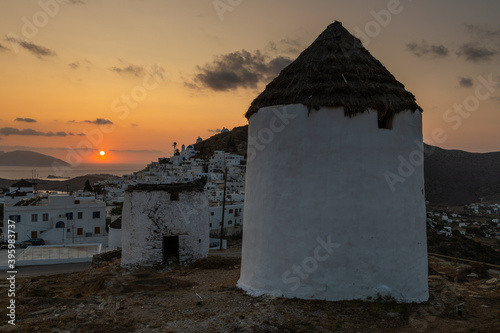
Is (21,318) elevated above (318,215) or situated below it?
below

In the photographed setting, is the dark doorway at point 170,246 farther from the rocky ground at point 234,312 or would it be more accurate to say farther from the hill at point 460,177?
the hill at point 460,177

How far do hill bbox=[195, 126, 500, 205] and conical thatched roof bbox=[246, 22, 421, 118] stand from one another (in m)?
89.3

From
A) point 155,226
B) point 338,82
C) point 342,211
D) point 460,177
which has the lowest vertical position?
point 155,226

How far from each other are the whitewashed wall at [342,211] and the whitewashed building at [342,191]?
0.07 ft

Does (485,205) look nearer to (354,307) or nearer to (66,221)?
(66,221)

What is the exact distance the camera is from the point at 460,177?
101m

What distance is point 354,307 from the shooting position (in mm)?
7746

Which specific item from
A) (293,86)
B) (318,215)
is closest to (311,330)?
(318,215)

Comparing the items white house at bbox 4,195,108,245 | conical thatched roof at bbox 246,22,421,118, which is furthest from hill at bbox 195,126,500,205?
conical thatched roof at bbox 246,22,421,118

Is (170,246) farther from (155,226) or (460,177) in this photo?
(460,177)

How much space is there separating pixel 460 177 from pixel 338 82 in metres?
106

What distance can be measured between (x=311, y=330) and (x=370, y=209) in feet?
9.57

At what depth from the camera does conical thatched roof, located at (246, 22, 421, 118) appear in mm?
8453

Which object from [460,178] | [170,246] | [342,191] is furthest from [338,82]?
[460,178]
